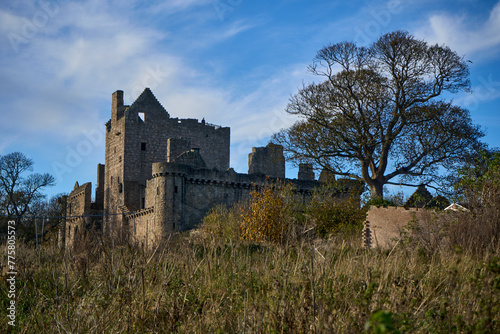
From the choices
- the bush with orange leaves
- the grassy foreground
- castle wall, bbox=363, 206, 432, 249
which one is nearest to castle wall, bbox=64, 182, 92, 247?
the bush with orange leaves

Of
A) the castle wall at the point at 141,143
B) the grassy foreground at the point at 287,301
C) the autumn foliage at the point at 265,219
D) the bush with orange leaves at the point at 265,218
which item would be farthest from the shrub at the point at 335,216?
the castle wall at the point at 141,143

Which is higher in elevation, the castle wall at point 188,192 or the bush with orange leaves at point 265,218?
the castle wall at point 188,192

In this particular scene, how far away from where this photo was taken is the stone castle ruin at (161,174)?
27969 millimetres

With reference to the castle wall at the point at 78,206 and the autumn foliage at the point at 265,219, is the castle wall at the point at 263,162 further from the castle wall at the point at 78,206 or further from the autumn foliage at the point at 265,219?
the castle wall at the point at 78,206

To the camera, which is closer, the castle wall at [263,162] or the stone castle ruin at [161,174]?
the stone castle ruin at [161,174]

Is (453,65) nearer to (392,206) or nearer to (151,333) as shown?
(392,206)

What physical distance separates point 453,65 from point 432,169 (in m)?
5.20

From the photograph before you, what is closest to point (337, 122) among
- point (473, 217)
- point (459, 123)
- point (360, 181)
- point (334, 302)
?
point (360, 181)

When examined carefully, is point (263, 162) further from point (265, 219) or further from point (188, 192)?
point (265, 219)

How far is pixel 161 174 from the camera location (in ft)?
91.3

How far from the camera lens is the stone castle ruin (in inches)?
1101

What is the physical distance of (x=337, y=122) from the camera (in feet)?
83.0

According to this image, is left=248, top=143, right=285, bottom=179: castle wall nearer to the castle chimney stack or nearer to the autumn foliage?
the castle chimney stack

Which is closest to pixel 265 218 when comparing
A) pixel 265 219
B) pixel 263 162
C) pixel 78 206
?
pixel 265 219
